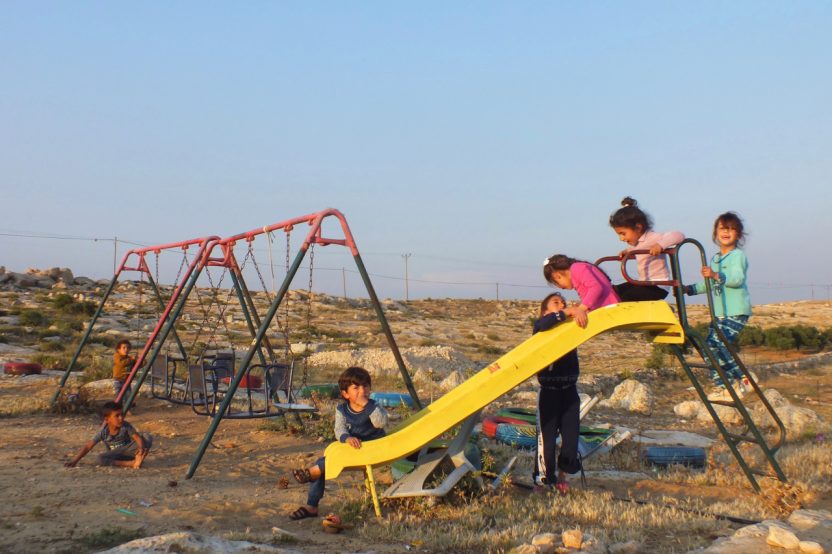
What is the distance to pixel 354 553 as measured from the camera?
4.62m

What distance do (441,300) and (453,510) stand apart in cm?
5949

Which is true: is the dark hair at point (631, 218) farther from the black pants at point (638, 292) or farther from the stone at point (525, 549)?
the stone at point (525, 549)

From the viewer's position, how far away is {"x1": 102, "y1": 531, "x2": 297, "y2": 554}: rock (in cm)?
404

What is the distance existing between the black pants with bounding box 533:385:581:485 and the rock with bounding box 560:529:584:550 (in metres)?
1.73

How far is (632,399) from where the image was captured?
14.5 m

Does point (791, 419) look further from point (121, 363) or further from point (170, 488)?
point (121, 363)

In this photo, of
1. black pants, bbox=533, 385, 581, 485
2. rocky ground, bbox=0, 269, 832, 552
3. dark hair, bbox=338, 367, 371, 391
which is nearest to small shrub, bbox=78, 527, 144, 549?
rocky ground, bbox=0, 269, 832, 552

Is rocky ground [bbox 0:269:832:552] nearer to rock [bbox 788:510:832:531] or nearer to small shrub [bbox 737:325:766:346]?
rock [bbox 788:510:832:531]

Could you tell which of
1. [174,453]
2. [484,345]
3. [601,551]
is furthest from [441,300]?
[601,551]

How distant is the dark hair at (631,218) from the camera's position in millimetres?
6445

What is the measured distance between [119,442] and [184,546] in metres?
4.25

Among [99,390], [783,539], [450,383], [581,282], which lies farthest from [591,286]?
[99,390]

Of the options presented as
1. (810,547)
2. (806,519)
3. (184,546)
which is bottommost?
(806,519)

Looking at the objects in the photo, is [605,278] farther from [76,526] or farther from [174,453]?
[174,453]
